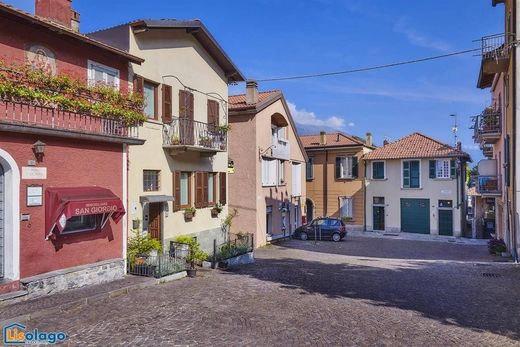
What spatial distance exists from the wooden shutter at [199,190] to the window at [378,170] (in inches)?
809

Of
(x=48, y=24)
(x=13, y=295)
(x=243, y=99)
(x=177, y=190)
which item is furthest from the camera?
(x=243, y=99)

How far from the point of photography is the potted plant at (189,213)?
15469 millimetres

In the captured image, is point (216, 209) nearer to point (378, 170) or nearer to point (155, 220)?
point (155, 220)

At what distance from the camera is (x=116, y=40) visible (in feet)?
43.5

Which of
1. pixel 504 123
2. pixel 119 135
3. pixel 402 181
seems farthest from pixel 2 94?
Result: pixel 402 181

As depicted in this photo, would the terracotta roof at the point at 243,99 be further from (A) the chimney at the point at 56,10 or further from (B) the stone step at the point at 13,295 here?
(B) the stone step at the point at 13,295

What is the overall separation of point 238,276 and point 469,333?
7.29 metres

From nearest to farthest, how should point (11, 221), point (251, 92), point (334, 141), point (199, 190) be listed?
point (11, 221), point (199, 190), point (251, 92), point (334, 141)

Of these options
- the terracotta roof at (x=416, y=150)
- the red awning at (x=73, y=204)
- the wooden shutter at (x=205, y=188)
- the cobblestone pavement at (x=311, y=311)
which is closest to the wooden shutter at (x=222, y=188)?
the wooden shutter at (x=205, y=188)

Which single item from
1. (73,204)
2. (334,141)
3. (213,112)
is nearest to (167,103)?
(213,112)

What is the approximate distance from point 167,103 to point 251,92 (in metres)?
9.28

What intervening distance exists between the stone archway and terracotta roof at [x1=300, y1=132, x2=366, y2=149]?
28.6 meters

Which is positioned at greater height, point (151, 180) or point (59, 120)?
point (59, 120)

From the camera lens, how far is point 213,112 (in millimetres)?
17750
